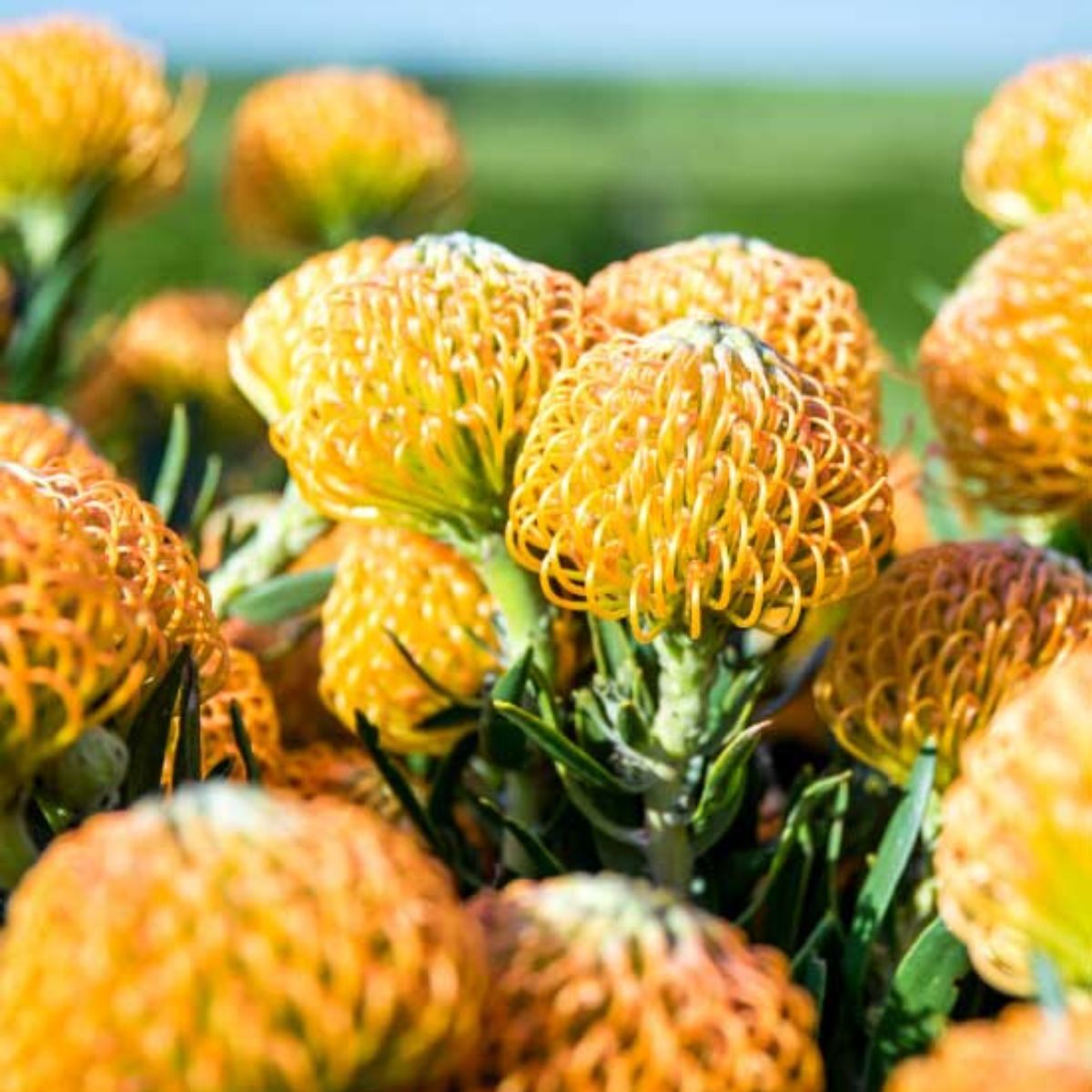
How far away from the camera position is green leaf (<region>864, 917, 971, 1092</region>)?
67 cm

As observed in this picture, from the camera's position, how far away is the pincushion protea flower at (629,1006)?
505 millimetres

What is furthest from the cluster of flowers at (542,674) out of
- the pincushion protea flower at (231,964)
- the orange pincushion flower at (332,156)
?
the orange pincushion flower at (332,156)

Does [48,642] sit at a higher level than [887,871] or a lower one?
higher

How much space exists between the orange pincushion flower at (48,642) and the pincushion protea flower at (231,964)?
0.08m

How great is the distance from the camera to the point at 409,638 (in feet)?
2.83

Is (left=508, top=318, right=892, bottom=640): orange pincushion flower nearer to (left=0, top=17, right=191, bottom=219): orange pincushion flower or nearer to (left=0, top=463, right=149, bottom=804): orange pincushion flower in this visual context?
(left=0, top=463, right=149, bottom=804): orange pincushion flower

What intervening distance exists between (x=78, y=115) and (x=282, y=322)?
0.53m


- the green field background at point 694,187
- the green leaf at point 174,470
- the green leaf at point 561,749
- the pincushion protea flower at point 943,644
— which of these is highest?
the pincushion protea flower at point 943,644

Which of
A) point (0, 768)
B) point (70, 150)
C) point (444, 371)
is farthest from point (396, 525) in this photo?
point (70, 150)

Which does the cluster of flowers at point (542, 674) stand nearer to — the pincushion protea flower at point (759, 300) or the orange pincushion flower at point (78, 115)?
the pincushion protea flower at point (759, 300)

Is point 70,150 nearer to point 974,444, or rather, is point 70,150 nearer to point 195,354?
point 195,354

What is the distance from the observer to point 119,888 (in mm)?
471

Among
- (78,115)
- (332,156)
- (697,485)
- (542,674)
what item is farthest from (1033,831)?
(332,156)

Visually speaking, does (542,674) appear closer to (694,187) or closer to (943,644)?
(943,644)
